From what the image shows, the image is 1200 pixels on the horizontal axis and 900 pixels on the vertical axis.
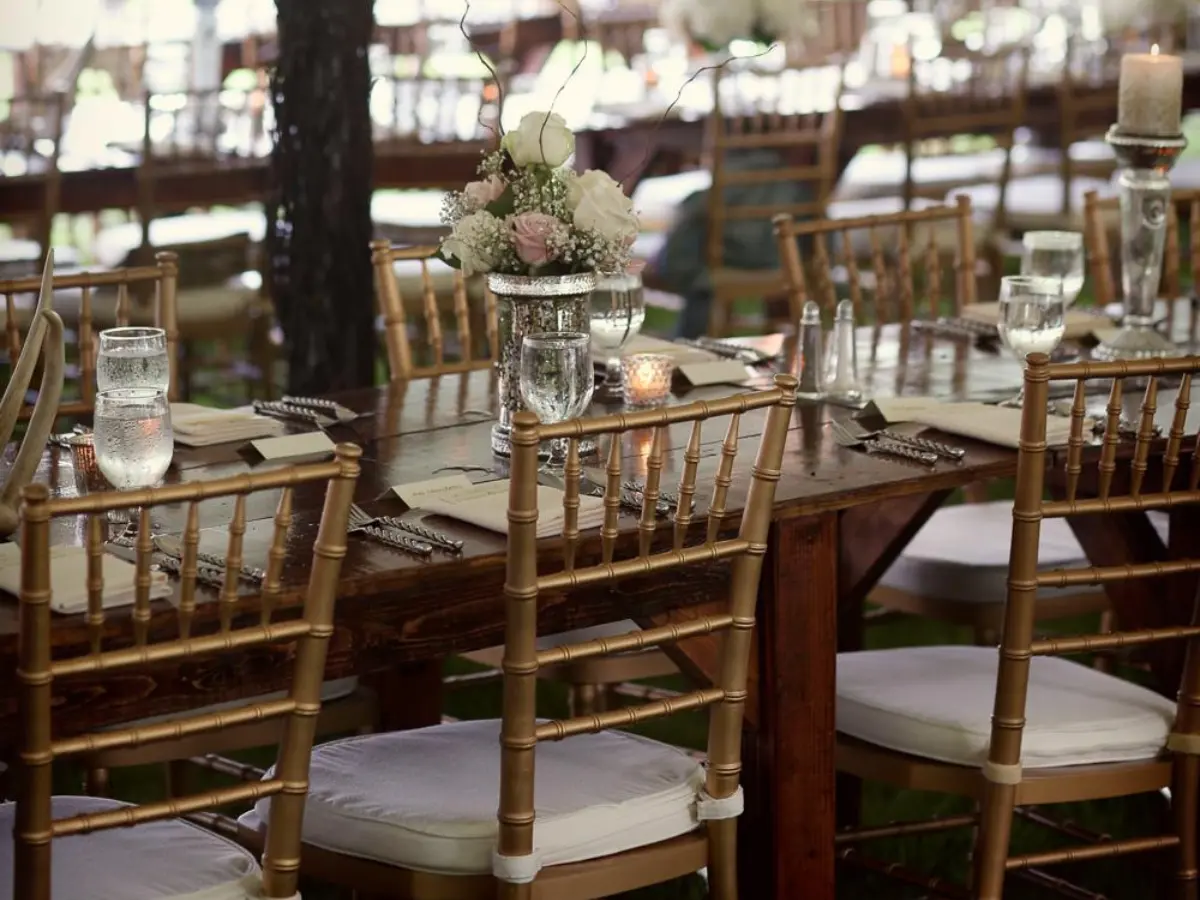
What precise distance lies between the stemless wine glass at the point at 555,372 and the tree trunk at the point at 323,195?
201cm

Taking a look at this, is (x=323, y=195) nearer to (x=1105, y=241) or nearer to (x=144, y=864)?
(x=1105, y=241)

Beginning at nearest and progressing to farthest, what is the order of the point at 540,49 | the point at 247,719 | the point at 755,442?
1. the point at 247,719
2. the point at 755,442
3. the point at 540,49

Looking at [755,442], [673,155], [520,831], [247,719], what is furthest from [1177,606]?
[673,155]

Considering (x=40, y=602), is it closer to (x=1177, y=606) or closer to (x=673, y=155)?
(x=1177, y=606)

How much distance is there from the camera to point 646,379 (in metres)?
2.74

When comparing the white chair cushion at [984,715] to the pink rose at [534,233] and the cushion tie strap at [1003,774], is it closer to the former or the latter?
the cushion tie strap at [1003,774]

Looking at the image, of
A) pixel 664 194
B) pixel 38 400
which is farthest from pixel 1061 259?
pixel 664 194

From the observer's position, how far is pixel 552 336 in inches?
94.3

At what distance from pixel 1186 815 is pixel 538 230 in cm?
108

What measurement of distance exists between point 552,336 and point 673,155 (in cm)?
374

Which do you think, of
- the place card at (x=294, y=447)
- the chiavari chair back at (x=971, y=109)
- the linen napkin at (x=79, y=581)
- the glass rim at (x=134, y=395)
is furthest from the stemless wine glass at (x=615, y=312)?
the chiavari chair back at (x=971, y=109)

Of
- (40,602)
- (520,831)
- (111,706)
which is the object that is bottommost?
(520,831)

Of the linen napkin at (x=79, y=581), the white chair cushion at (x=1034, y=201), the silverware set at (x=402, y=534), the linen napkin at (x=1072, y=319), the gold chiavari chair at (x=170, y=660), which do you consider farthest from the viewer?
the white chair cushion at (x=1034, y=201)

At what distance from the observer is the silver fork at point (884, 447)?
248 centimetres
